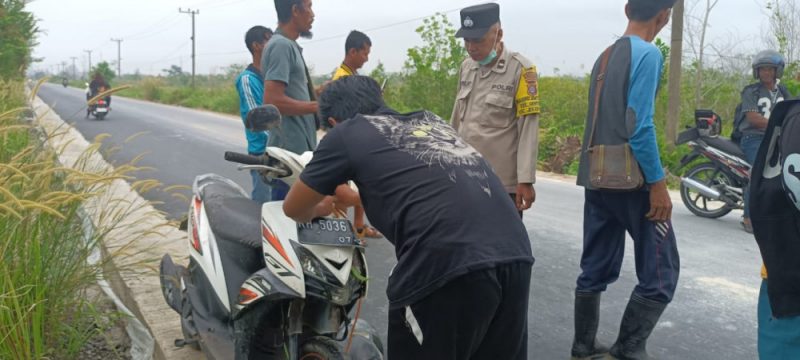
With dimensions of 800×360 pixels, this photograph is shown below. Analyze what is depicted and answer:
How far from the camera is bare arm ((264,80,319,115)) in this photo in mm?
4070

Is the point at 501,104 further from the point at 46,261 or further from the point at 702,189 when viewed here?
the point at 702,189

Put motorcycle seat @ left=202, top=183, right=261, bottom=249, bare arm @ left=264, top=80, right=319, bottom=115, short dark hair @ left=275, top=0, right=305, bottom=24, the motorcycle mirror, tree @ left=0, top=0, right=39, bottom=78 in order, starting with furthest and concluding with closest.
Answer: tree @ left=0, top=0, right=39, bottom=78 < short dark hair @ left=275, top=0, right=305, bottom=24 < bare arm @ left=264, top=80, right=319, bottom=115 < motorcycle seat @ left=202, top=183, right=261, bottom=249 < the motorcycle mirror

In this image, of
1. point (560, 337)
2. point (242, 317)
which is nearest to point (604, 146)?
point (560, 337)

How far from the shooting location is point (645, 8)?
3262 millimetres

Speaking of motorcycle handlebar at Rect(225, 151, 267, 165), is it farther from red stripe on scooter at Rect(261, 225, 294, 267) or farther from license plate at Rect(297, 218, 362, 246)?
license plate at Rect(297, 218, 362, 246)

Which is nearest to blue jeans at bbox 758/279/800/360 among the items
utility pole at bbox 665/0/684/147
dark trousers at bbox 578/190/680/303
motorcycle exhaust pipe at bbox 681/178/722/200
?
dark trousers at bbox 578/190/680/303

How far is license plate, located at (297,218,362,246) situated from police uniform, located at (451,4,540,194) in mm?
1427

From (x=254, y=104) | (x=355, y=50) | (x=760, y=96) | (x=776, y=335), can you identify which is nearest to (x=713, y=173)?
(x=760, y=96)

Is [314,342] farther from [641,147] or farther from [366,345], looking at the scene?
[641,147]

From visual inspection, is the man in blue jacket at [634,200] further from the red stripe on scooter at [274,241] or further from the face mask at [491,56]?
the red stripe on scooter at [274,241]

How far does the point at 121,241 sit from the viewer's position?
4.04m

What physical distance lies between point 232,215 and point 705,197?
5.96 m

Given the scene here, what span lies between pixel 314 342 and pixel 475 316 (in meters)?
0.81

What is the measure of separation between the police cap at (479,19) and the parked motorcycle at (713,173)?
4.63m
